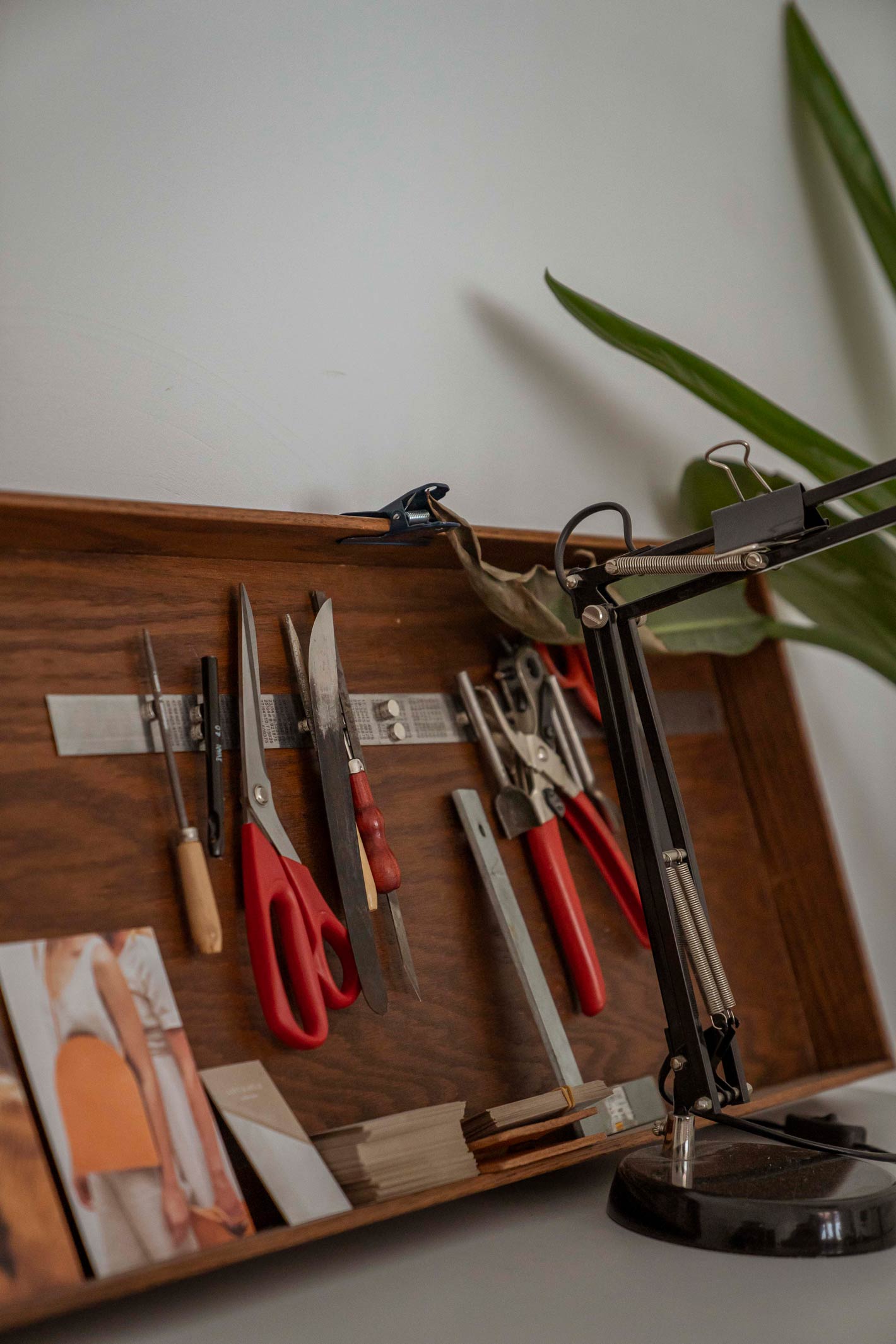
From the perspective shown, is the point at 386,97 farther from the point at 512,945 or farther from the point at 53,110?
the point at 512,945

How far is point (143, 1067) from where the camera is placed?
649 millimetres

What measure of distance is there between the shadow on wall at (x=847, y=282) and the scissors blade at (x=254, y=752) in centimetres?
105

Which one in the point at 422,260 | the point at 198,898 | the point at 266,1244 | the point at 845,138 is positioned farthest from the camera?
the point at 845,138

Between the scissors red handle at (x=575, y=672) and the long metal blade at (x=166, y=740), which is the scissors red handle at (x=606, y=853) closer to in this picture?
the scissors red handle at (x=575, y=672)

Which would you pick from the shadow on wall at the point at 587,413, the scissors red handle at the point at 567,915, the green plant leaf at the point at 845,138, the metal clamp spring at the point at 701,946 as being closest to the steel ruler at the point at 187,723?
the scissors red handle at the point at 567,915

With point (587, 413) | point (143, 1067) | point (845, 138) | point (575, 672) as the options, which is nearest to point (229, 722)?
point (143, 1067)

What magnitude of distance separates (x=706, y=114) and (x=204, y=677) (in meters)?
1.07

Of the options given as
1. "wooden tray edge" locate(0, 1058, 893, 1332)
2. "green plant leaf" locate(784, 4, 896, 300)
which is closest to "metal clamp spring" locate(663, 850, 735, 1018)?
"wooden tray edge" locate(0, 1058, 893, 1332)

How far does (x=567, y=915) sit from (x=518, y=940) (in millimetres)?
56

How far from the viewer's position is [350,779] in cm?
79

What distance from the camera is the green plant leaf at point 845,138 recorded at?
1329 millimetres

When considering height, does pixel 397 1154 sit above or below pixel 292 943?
below

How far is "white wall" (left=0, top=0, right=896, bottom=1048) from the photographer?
2.79 feet

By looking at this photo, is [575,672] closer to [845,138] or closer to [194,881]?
[194,881]
